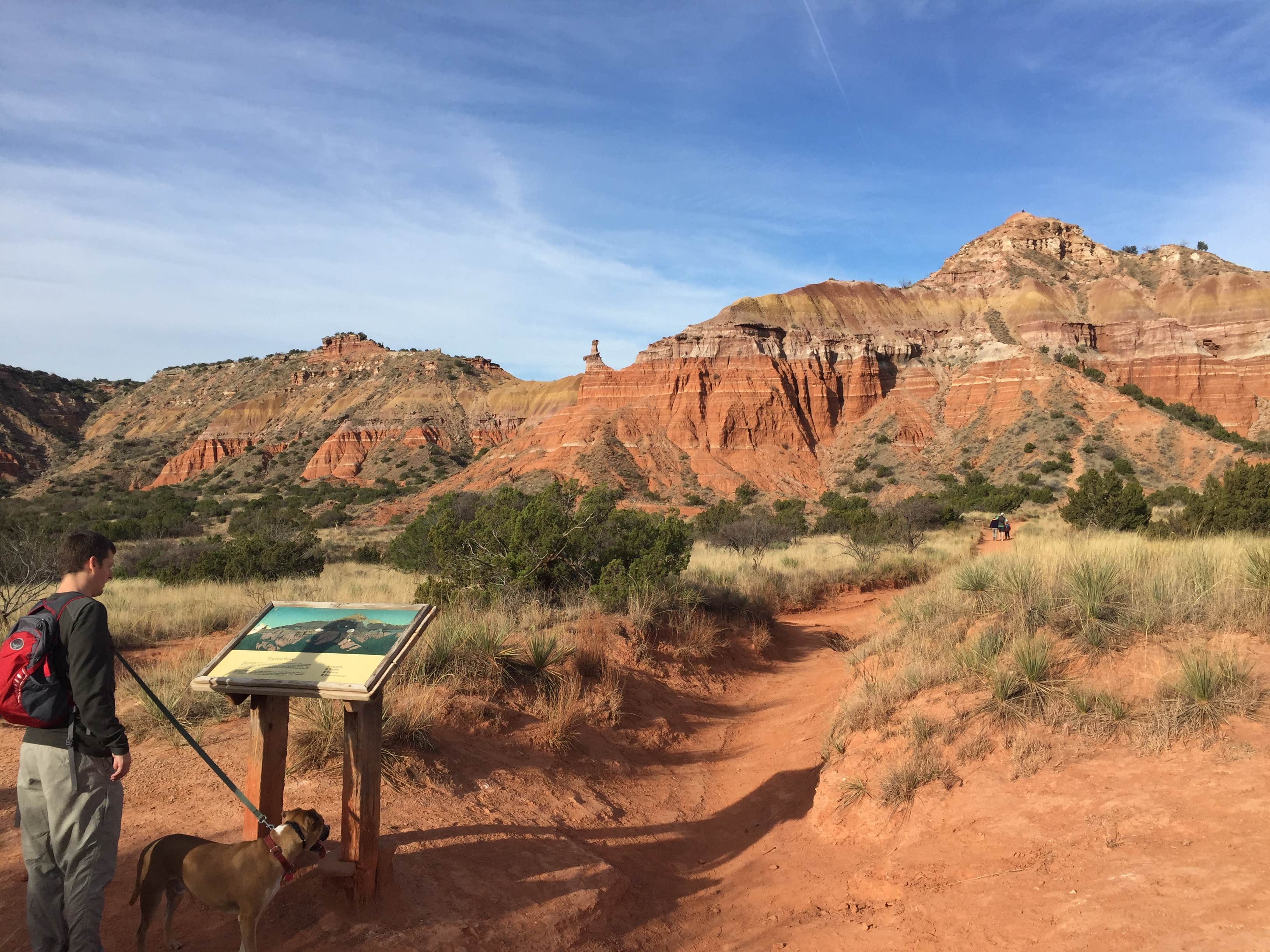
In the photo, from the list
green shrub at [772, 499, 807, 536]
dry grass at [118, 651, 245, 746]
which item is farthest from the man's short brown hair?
green shrub at [772, 499, 807, 536]

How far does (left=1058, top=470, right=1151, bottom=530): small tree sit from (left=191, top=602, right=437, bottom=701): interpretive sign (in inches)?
837

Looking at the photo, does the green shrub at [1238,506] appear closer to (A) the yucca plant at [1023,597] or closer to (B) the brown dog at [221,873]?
(A) the yucca plant at [1023,597]

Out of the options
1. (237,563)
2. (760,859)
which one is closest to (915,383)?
(237,563)

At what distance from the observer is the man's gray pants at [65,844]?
351 cm

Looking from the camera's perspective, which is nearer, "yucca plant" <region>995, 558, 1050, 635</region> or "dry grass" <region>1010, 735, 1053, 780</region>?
"dry grass" <region>1010, 735, 1053, 780</region>

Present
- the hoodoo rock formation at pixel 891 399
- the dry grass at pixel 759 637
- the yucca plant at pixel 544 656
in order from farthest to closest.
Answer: the hoodoo rock formation at pixel 891 399 → the dry grass at pixel 759 637 → the yucca plant at pixel 544 656

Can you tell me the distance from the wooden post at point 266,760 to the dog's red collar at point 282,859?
459mm

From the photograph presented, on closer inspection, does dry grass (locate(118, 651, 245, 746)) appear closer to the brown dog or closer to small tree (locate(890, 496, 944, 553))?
the brown dog

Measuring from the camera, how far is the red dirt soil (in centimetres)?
412

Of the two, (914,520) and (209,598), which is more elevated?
(914,520)

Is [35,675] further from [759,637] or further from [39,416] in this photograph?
[39,416]

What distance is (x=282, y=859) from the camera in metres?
3.77

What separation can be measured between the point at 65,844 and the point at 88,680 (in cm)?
86

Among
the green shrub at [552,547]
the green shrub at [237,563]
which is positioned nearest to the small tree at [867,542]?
the green shrub at [552,547]
